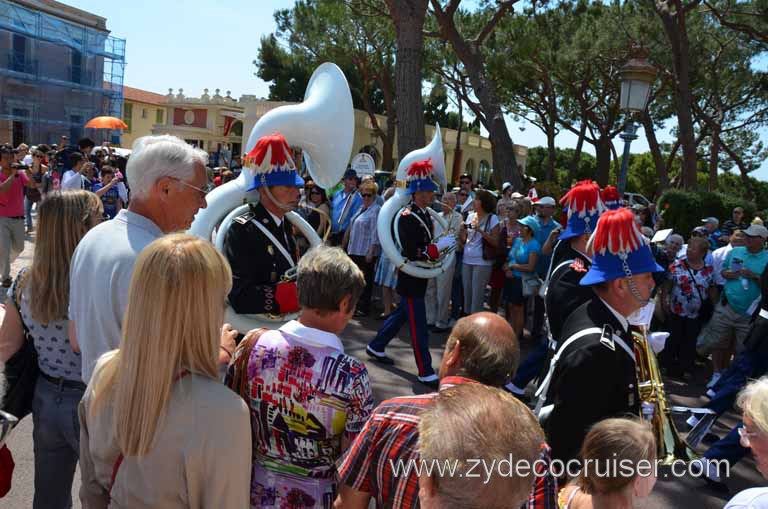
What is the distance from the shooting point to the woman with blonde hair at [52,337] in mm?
2404

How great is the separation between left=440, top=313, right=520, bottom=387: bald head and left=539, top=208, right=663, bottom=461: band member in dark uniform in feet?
1.85

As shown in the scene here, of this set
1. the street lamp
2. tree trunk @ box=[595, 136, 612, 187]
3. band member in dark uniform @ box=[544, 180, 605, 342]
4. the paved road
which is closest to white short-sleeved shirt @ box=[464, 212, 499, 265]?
the paved road

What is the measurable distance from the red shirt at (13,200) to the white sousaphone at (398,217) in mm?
4745

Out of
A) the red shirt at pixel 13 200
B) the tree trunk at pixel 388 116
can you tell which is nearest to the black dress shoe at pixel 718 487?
the red shirt at pixel 13 200

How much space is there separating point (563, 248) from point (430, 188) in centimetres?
200

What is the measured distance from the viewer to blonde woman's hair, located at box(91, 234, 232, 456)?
4.58 feet

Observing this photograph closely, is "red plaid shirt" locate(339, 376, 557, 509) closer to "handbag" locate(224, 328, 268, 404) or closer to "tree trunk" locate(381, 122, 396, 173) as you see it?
"handbag" locate(224, 328, 268, 404)

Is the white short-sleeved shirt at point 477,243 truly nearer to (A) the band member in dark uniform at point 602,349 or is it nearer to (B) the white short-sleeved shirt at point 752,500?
(A) the band member in dark uniform at point 602,349

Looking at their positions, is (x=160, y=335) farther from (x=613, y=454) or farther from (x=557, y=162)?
(x=557, y=162)

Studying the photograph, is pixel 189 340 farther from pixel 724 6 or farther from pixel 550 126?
pixel 550 126

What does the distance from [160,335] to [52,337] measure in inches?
51.9

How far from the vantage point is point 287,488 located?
194 cm

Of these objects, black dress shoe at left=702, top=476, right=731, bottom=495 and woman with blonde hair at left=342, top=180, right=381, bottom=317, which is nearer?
black dress shoe at left=702, top=476, right=731, bottom=495

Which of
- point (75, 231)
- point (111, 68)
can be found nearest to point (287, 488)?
point (75, 231)
